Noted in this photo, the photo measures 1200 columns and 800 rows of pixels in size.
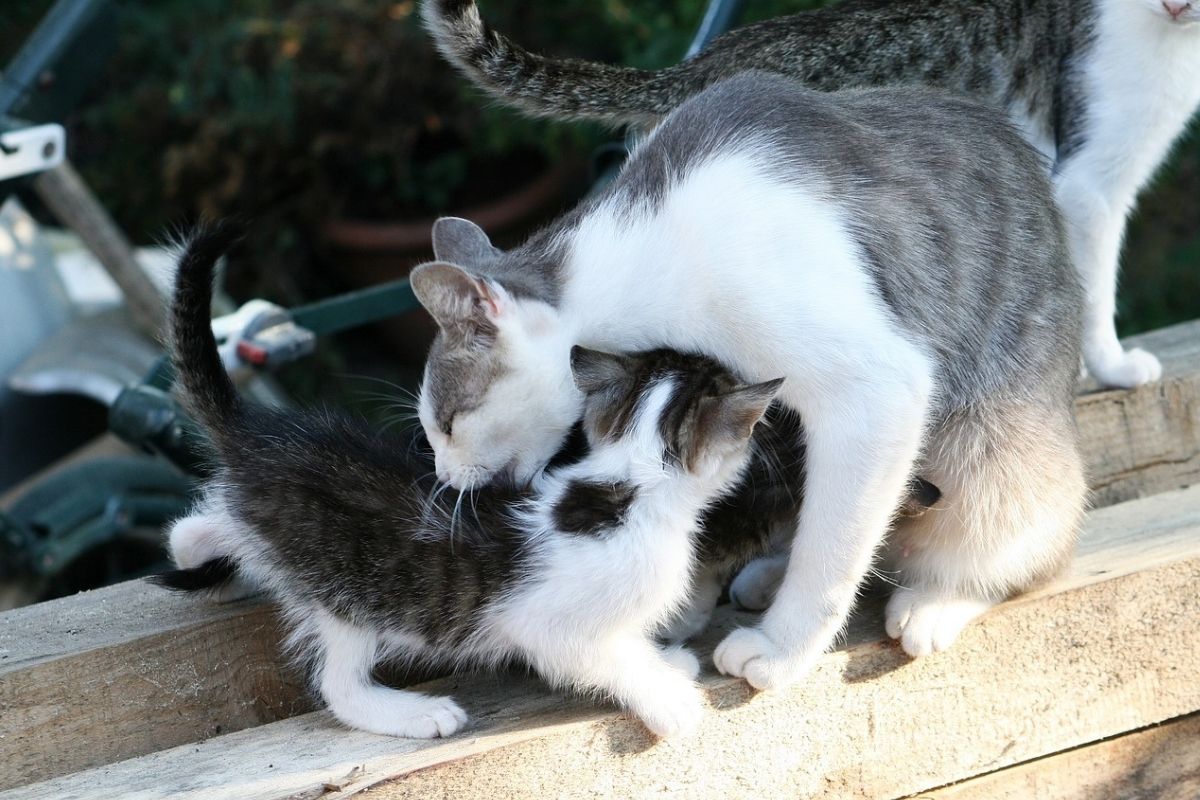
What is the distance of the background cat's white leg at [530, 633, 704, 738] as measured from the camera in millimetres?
1827

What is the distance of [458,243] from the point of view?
218 centimetres

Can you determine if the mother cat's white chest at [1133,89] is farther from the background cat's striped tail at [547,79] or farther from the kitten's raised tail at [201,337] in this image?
the kitten's raised tail at [201,337]

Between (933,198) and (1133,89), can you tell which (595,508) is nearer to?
(933,198)

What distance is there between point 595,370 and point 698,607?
0.52 metres

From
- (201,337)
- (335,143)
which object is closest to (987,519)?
(201,337)

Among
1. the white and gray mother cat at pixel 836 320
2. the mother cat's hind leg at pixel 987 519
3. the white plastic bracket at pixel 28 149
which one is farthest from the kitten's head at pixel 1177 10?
the white plastic bracket at pixel 28 149

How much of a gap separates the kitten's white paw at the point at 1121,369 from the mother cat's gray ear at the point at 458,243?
1272mm

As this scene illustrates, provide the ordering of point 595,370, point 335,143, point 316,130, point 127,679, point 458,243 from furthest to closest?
point 316,130, point 335,143, point 458,243, point 127,679, point 595,370

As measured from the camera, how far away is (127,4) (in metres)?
5.04

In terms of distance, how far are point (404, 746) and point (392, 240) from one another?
3450mm

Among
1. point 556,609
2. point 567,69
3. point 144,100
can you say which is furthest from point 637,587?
point 144,100

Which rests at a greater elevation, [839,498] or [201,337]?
[201,337]

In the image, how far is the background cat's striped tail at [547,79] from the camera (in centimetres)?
230

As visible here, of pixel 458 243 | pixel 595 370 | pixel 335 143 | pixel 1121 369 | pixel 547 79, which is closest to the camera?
pixel 595 370
